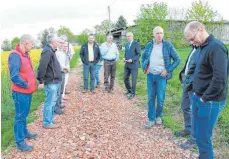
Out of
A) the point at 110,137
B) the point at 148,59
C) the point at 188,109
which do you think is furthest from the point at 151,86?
the point at 110,137

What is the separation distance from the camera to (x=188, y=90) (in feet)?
15.8

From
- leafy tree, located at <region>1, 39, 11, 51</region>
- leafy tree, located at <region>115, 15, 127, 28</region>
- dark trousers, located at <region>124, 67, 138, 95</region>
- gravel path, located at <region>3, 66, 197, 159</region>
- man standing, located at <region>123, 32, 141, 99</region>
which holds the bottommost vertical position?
leafy tree, located at <region>1, 39, 11, 51</region>

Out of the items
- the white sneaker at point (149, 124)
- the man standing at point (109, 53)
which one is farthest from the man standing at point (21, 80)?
the man standing at point (109, 53)

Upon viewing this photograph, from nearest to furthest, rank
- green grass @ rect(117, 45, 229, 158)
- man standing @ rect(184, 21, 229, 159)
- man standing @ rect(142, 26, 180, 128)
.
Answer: man standing @ rect(184, 21, 229, 159)
green grass @ rect(117, 45, 229, 158)
man standing @ rect(142, 26, 180, 128)

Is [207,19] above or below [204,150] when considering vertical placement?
above

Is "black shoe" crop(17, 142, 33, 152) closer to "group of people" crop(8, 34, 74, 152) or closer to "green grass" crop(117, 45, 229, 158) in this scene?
"group of people" crop(8, 34, 74, 152)

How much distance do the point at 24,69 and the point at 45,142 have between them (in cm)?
151

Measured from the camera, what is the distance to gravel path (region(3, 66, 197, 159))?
509 centimetres

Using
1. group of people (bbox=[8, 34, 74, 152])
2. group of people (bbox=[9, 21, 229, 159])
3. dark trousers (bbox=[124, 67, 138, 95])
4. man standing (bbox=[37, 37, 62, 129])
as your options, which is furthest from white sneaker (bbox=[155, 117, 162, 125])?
dark trousers (bbox=[124, 67, 138, 95])

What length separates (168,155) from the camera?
16.9 feet

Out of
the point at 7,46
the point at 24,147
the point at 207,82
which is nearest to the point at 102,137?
the point at 24,147

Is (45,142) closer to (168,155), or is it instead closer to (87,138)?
(87,138)

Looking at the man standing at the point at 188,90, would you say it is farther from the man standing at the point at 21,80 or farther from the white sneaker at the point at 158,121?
the man standing at the point at 21,80

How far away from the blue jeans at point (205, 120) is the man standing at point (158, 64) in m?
2.27
